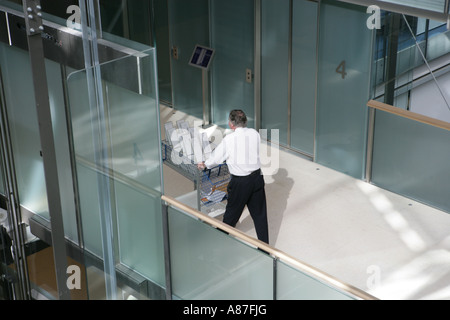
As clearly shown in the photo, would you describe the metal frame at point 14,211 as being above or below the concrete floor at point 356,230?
above

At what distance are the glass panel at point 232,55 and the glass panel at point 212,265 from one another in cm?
442

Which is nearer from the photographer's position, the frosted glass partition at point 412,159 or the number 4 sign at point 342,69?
the frosted glass partition at point 412,159

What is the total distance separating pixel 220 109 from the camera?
34.1 feet

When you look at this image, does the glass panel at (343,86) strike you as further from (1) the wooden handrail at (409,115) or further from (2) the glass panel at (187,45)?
(2) the glass panel at (187,45)

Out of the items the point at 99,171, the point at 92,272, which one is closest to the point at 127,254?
the point at 92,272

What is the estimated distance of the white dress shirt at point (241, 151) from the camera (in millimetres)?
6816

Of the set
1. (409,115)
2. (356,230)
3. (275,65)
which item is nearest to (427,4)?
(409,115)

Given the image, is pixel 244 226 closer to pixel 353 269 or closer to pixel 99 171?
pixel 353 269

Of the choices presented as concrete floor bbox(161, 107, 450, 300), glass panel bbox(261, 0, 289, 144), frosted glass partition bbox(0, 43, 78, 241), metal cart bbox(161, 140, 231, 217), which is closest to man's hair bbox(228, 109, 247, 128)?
metal cart bbox(161, 140, 231, 217)

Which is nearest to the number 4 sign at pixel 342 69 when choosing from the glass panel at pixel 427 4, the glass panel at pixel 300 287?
the glass panel at pixel 427 4

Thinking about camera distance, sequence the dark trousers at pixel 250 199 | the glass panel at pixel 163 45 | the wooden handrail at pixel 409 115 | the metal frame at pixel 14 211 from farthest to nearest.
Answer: the glass panel at pixel 163 45 < the wooden handrail at pixel 409 115 < the dark trousers at pixel 250 199 < the metal frame at pixel 14 211

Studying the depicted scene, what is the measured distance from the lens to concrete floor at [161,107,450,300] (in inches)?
275

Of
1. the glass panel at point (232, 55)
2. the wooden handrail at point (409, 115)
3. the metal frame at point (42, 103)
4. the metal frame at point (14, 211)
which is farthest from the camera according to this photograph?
the glass panel at point (232, 55)

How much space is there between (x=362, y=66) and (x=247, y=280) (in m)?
3.99
